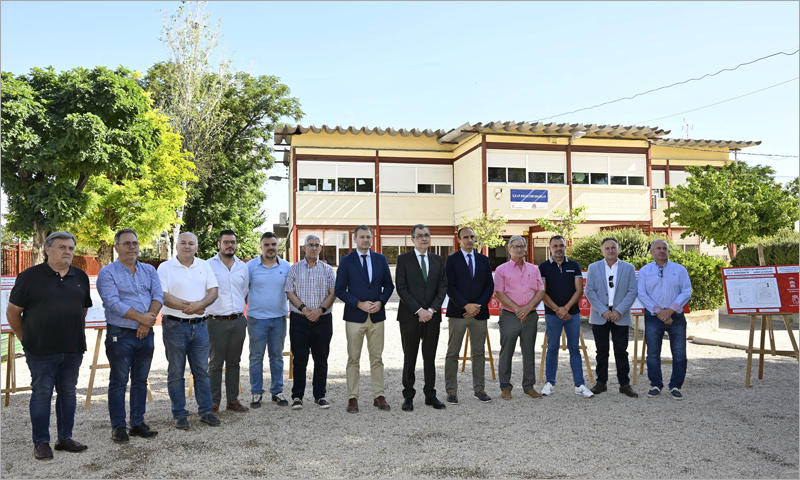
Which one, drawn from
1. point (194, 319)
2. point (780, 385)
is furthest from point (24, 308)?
point (780, 385)

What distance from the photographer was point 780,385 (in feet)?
24.6

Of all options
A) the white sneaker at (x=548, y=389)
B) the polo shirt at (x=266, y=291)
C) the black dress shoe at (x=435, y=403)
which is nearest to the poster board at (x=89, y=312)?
the polo shirt at (x=266, y=291)

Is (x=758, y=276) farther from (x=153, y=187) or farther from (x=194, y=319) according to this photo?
(x=153, y=187)

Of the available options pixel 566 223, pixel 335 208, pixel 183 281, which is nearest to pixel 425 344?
pixel 183 281

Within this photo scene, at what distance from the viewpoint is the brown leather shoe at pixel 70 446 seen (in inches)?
196

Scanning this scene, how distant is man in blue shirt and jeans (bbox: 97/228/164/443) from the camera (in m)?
5.26

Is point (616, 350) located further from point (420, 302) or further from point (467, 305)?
point (420, 302)

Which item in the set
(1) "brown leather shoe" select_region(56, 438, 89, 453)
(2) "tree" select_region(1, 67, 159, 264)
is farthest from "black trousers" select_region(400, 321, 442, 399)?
(2) "tree" select_region(1, 67, 159, 264)

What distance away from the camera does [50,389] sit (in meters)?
4.91

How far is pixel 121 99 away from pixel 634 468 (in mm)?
22940

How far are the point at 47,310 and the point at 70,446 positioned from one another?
1.19 meters

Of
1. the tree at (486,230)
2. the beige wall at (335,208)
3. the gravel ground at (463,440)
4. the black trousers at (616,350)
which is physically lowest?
the gravel ground at (463,440)

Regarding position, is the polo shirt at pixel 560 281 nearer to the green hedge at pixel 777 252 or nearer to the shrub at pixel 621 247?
the shrub at pixel 621 247

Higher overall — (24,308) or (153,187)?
(153,187)
